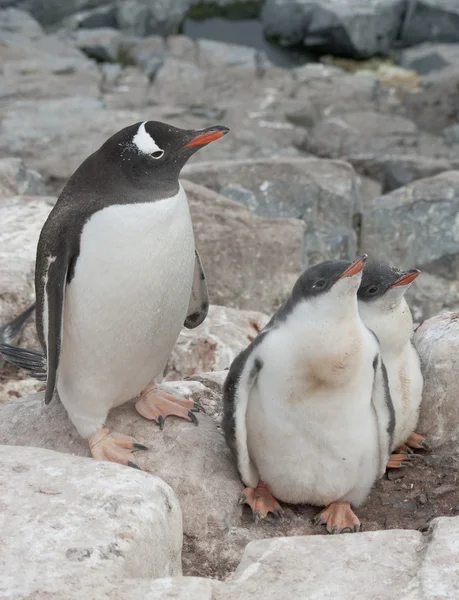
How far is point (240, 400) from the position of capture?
3.46 meters

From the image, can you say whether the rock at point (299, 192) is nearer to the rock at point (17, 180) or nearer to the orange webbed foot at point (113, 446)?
the rock at point (17, 180)

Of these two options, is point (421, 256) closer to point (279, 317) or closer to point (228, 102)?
point (279, 317)

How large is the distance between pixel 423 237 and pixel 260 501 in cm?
529

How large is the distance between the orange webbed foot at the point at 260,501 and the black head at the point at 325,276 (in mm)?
819

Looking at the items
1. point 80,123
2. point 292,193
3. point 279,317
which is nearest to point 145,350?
point 279,317

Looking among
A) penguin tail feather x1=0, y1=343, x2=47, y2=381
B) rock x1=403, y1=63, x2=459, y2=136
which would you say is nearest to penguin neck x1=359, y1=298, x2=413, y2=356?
penguin tail feather x1=0, y1=343, x2=47, y2=381

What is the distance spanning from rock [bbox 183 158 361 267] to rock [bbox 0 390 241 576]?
4333mm

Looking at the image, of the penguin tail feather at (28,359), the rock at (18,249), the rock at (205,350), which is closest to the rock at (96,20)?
the rock at (18,249)

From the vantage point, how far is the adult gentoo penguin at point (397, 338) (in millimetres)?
3752

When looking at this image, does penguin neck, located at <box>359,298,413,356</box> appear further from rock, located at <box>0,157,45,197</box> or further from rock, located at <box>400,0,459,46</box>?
rock, located at <box>400,0,459,46</box>

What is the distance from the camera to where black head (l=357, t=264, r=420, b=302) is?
12.2 ft

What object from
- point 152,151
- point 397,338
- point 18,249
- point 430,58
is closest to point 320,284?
point 397,338

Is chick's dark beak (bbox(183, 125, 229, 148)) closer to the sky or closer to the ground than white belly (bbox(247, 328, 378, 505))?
closer to the sky

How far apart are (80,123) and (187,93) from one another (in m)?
2.68
